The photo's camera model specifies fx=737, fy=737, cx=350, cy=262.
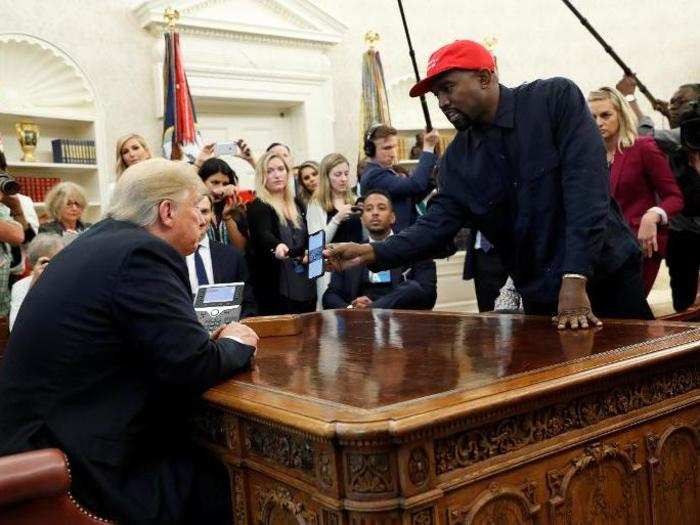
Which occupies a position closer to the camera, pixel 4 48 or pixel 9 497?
pixel 9 497

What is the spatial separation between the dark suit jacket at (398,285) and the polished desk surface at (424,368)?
1.43m

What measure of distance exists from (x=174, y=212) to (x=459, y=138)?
0.90 meters

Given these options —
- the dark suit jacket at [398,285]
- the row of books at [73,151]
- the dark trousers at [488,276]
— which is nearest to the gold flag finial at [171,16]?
the row of books at [73,151]

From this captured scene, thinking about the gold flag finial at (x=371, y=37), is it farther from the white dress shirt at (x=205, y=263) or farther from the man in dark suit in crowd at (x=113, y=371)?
the man in dark suit in crowd at (x=113, y=371)

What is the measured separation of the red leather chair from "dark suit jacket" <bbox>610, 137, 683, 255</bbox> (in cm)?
250

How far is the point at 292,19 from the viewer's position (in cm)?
686

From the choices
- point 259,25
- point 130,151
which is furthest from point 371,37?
point 130,151

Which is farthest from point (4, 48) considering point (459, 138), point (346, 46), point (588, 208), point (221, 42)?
point (588, 208)

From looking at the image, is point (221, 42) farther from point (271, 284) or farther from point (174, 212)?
point (174, 212)

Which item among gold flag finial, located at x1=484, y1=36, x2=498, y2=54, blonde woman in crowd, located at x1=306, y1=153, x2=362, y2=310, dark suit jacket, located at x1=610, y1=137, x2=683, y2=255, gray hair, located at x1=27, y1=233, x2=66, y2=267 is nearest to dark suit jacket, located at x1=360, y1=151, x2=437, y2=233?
blonde woman in crowd, located at x1=306, y1=153, x2=362, y2=310

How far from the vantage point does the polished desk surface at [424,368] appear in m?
1.14

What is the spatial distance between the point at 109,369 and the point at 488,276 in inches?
101

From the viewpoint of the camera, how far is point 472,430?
121 centimetres

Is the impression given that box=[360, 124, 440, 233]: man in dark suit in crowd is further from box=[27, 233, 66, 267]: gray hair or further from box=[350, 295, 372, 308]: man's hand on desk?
box=[27, 233, 66, 267]: gray hair
